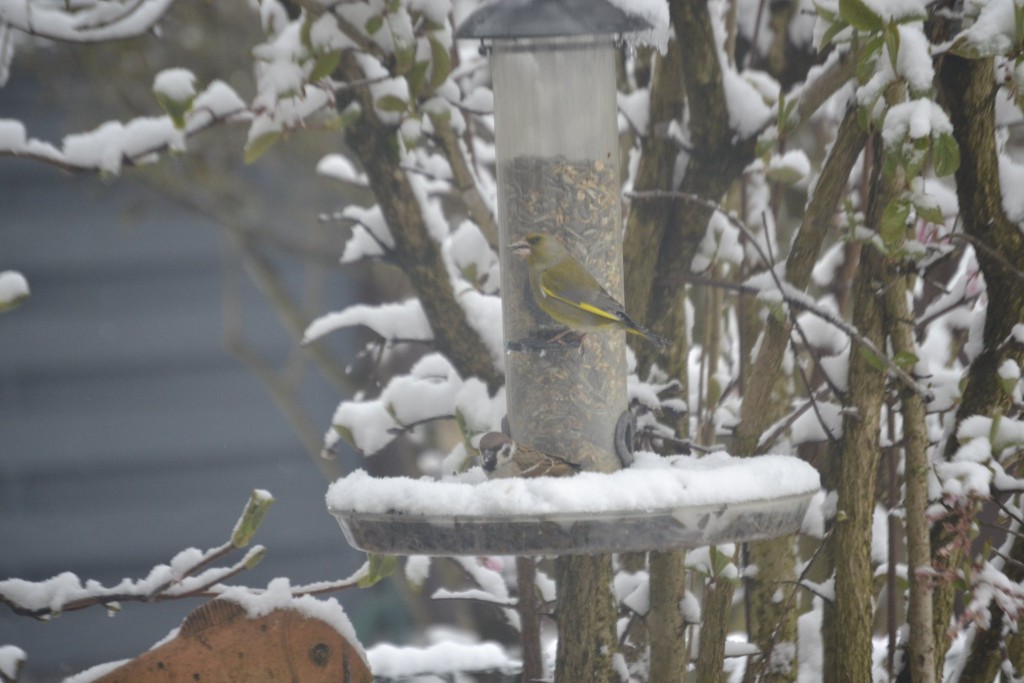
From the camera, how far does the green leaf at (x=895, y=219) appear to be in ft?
7.93

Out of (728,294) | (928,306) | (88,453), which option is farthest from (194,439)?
(928,306)

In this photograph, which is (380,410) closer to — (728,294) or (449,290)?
(449,290)

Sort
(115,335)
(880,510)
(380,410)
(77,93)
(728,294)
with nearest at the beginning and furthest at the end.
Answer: (380,410), (880,510), (728,294), (77,93), (115,335)

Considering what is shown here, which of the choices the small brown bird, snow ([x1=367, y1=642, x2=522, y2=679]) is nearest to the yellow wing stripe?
the small brown bird

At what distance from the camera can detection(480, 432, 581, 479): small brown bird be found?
2.60m

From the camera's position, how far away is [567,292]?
281 centimetres

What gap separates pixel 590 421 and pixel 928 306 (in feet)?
3.81

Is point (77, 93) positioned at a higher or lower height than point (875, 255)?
higher

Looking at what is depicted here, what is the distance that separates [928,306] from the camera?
3518mm

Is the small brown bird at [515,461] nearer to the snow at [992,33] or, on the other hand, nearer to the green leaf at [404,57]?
the green leaf at [404,57]

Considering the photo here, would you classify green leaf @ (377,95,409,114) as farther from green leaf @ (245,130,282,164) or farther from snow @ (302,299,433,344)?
snow @ (302,299,433,344)

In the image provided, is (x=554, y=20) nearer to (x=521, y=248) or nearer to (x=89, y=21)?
(x=521, y=248)

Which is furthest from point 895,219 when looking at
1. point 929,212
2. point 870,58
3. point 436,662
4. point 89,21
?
point 89,21

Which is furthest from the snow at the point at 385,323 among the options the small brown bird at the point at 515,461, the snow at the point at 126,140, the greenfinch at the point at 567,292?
the small brown bird at the point at 515,461
